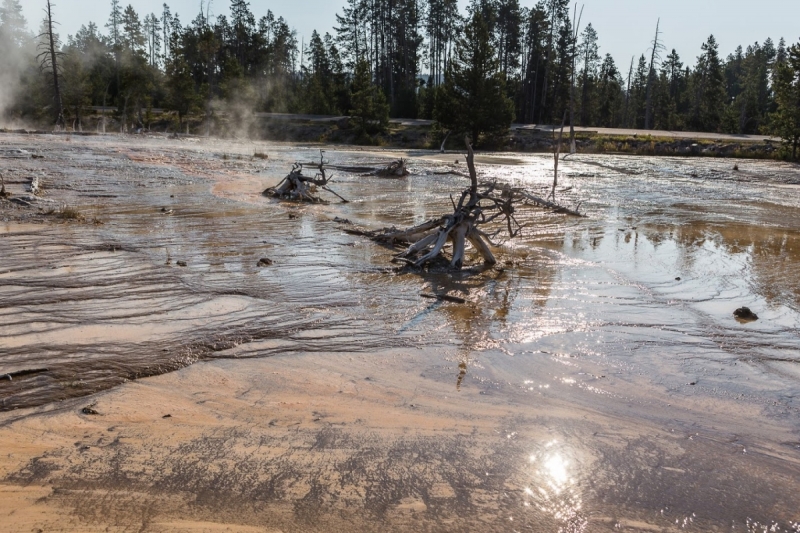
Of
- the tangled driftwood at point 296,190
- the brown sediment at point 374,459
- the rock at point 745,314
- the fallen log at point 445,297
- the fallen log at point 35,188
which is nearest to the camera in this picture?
the brown sediment at point 374,459

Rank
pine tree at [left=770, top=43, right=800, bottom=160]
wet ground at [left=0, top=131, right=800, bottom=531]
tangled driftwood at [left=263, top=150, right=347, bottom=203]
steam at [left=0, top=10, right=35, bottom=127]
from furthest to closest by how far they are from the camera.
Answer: steam at [left=0, top=10, right=35, bottom=127] → pine tree at [left=770, top=43, right=800, bottom=160] → tangled driftwood at [left=263, top=150, right=347, bottom=203] → wet ground at [left=0, top=131, right=800, bottom=531]

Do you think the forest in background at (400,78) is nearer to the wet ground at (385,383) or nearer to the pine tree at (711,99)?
the pine tree at (711,99)

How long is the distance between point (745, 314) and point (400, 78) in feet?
188

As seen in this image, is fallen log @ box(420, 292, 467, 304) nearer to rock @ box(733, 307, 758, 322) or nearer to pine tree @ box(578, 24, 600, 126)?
rock @ box(733, 307, 758, 322)

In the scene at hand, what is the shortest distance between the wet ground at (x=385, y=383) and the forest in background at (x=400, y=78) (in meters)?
24.4

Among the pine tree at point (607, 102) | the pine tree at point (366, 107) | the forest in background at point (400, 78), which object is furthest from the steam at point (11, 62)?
the pine tree at point (607, 102)

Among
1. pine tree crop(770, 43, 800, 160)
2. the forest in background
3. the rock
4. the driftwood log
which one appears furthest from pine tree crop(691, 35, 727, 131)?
the rock

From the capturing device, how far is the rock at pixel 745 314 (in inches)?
260

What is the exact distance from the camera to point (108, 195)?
12.9 m

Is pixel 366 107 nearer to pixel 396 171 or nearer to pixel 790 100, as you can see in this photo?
pixel 396 171

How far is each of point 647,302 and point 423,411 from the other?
3.97m

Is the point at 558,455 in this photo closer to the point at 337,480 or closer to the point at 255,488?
the point at 337,480

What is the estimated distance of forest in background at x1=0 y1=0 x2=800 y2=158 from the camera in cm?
3419

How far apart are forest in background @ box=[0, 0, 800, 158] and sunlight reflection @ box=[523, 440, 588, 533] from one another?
28215mm
